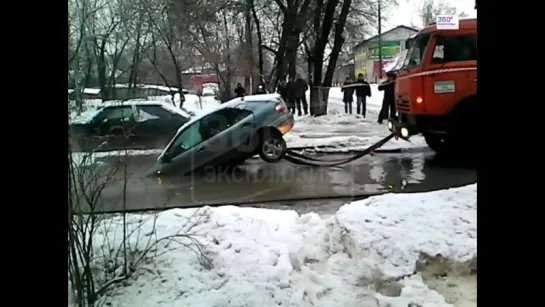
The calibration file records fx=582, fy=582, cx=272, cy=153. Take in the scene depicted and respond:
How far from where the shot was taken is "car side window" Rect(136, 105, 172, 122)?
3018mm

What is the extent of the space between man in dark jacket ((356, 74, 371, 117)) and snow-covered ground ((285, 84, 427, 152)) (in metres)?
0.06

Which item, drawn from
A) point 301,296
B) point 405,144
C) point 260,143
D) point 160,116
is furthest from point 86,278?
point 405,144

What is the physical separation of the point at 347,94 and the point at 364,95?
1.43ft

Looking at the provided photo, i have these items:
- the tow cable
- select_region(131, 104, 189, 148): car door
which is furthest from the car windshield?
the tow cable

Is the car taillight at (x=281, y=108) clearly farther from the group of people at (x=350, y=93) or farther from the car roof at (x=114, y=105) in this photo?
the car roof at (x=114, y=105)

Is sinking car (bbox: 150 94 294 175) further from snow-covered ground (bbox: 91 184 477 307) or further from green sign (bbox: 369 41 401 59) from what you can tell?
snow-covered ground (bbox: 91 184 477 307)

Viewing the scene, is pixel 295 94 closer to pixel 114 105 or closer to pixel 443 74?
pixel 443 74

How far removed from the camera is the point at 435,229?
111 inches

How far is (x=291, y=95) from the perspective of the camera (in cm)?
677

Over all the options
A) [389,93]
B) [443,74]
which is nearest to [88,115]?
[443,74]

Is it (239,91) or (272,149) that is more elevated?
(239,91)

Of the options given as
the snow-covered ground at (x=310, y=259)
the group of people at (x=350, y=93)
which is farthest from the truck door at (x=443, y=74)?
the snow-covered ground at (x=310, y=259)
